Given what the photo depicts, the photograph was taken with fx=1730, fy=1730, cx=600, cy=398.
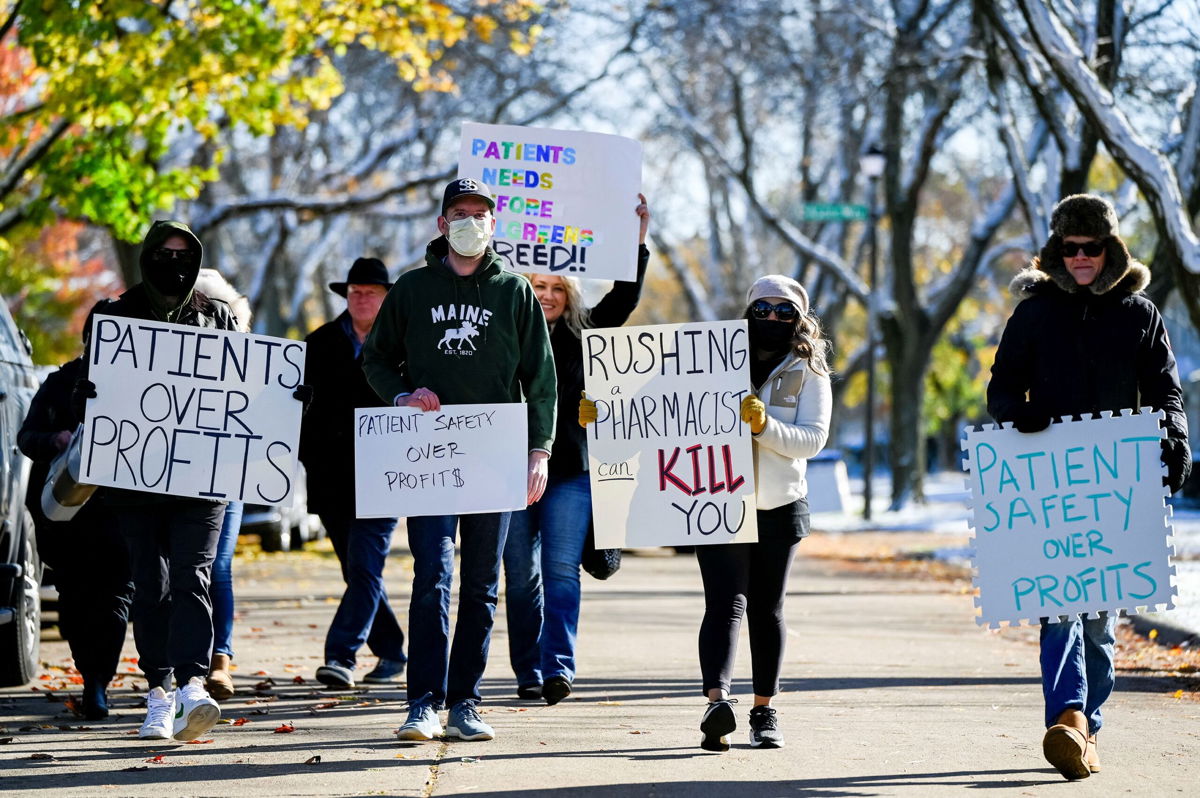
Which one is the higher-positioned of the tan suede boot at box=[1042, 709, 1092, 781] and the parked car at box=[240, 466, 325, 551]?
the parked car at box=[240, 466, 325, 551]

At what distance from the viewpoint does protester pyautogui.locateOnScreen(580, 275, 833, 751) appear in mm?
6512

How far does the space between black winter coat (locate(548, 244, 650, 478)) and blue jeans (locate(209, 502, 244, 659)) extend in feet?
4.74

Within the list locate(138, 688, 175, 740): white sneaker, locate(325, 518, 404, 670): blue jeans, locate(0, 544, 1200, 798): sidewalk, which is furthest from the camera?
locate(325, 518, 404, 670): blue jeans

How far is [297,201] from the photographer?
22.2 meters

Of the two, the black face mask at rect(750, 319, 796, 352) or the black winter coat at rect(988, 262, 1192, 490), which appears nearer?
the black winter coat at rect(988, 262, 1192, 490)

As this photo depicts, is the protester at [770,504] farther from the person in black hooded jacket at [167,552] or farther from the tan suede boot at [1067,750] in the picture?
the person in black hooded jacket at [167,552]

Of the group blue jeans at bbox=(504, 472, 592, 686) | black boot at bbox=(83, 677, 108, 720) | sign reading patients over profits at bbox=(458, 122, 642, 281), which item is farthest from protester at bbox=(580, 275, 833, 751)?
black boot at bbox=(83, 677, 108, 720)

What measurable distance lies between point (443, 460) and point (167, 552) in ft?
3.80

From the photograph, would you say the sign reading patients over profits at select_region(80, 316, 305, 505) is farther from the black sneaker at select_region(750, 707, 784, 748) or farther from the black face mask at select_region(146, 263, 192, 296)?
the black sneaker at select_region(750, 707, 784, 748)

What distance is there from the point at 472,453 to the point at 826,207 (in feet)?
54.8

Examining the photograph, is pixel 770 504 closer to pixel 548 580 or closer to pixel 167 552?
pixel 548 580

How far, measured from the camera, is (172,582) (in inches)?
260

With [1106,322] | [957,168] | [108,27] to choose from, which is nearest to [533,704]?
[1106,322]

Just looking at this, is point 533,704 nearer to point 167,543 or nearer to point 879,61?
point 167,543
